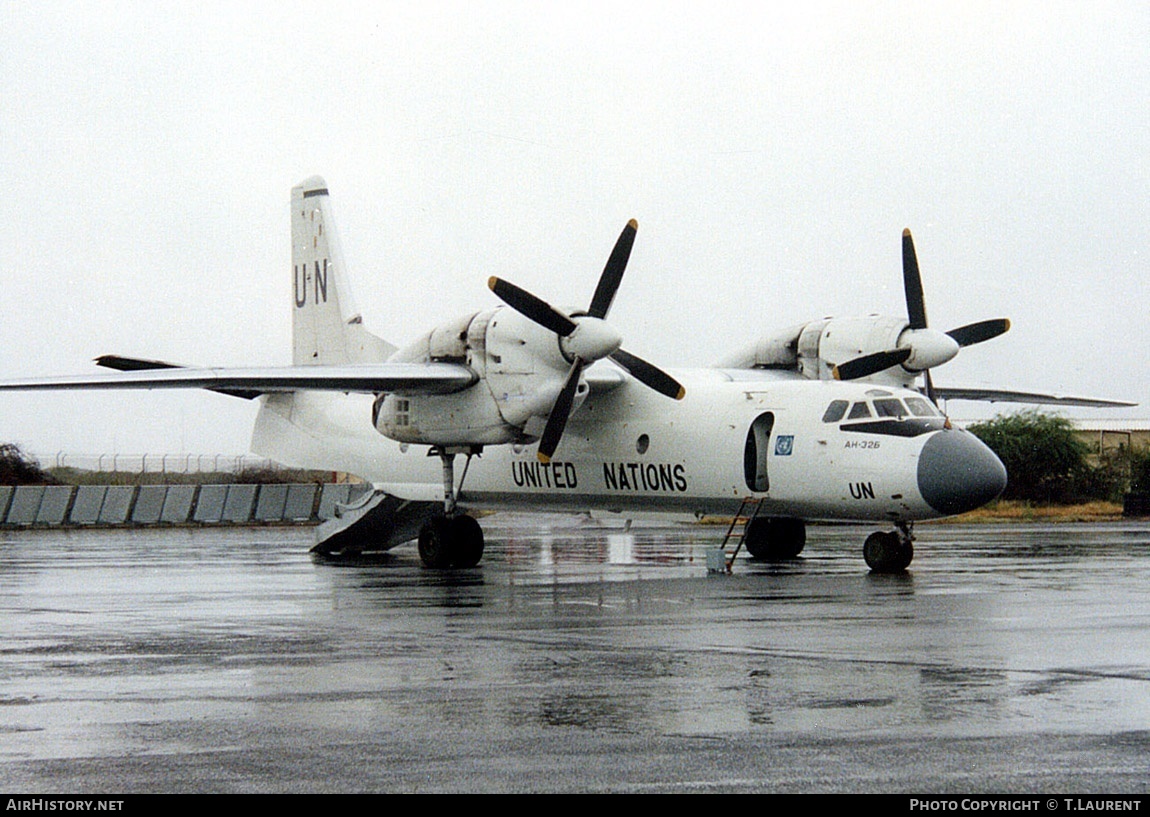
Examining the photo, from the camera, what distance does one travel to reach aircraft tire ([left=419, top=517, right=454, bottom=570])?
2308cm

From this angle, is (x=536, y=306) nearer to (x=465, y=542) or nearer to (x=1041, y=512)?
(x=465, y=542)

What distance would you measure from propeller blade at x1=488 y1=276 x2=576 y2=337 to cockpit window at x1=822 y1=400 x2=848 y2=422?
3911mm

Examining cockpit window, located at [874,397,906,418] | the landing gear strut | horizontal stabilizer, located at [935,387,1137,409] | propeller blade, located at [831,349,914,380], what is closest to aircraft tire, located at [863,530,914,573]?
the landing gear strut

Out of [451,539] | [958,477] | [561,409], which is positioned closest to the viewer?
[958,477]

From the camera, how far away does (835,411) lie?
67.7 ft

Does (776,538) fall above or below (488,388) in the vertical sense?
below

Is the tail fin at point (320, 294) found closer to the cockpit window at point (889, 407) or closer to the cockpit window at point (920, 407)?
the cockpit window at point (889, 407)

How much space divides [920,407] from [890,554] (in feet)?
6.66

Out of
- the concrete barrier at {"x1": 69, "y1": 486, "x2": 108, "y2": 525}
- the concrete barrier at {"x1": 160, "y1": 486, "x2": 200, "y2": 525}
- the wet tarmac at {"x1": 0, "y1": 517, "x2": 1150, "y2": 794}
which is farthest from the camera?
the concrete barrier at {"x1": 160, "y1": 486, "x2": 200, "y2": 525}

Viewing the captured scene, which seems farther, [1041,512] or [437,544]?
[1041,512]

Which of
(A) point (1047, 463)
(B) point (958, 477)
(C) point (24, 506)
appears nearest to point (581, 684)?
(B) point (958, 477)

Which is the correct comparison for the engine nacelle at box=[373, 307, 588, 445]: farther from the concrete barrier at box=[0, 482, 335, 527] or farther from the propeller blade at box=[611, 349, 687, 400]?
the concrete barrier at box=[0, 482, 335, 527]

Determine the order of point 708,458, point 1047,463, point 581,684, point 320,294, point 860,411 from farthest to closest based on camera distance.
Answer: point 1047,463 → point 320,294 → point 708,458 → point 860,411 → point 581,684

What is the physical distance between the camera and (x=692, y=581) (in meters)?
19.5
